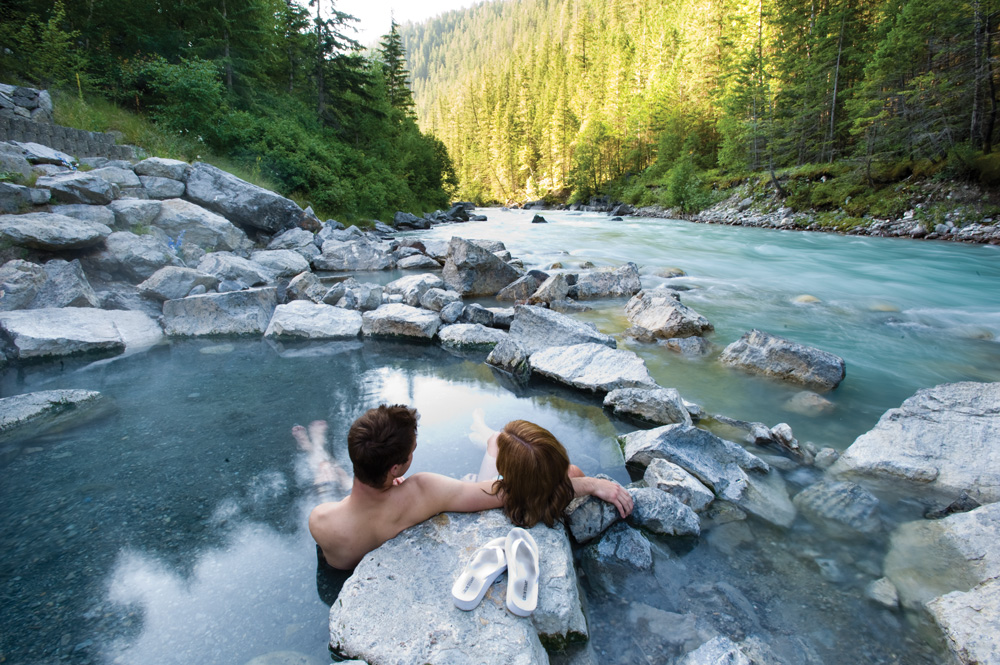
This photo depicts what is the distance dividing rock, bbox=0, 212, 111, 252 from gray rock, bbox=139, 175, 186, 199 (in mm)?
3143

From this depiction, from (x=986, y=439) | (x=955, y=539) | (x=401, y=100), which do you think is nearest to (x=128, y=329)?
(x=955, y=539)

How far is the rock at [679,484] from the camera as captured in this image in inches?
114

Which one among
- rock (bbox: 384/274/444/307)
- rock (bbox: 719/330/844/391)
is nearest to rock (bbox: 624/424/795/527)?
rock (bbox: 719/330/844/391)

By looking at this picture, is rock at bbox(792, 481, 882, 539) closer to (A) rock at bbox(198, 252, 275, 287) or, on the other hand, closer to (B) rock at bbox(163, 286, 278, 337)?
(B) rock at bbox(163, 286, 278, 337)

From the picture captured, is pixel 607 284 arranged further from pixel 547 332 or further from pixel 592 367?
pixel 592 367

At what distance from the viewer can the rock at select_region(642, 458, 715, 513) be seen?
9.50ft

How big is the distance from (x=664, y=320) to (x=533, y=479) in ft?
15.7

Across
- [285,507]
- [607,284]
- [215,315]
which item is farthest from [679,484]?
[607,284]

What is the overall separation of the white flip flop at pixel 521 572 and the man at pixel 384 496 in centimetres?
38

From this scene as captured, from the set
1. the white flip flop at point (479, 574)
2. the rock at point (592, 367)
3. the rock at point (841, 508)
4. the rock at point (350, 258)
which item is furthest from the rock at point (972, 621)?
the rock at point (350, 258)

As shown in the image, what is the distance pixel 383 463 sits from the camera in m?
2.27

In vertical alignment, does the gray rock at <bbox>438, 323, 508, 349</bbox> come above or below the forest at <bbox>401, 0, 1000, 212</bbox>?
below

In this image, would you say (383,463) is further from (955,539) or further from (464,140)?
(464,140)

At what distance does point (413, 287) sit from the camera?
27.1 ft
